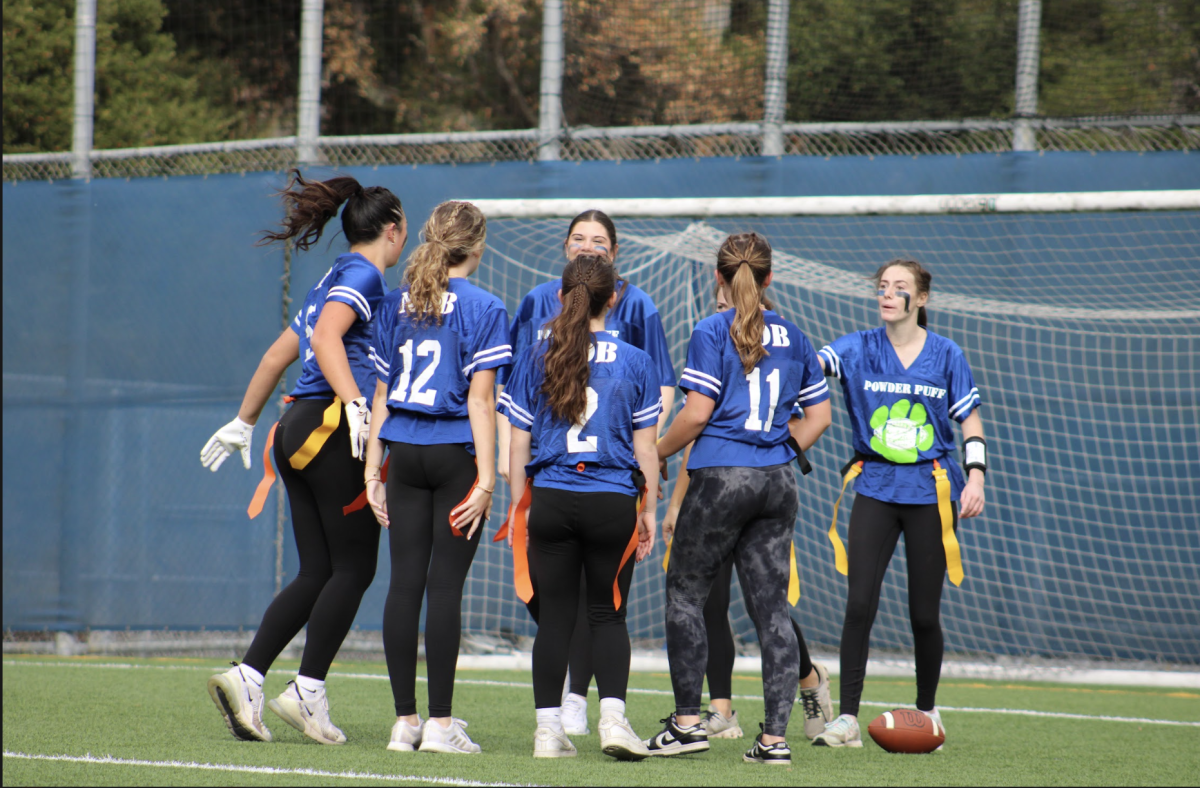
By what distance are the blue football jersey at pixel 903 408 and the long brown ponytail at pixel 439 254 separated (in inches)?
59.4

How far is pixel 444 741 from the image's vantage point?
3754mm

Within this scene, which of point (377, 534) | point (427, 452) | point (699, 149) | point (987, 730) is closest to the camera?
point (427, 452)

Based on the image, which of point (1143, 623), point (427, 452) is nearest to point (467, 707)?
point (427, 452)

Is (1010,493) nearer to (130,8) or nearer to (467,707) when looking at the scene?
(467,707)

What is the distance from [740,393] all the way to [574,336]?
2.13ft

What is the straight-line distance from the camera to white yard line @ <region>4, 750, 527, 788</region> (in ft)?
10.4

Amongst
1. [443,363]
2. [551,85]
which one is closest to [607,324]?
[443,363]

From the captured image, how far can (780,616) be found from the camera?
3881 millimetres

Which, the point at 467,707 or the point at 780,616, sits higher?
the point at 780,616

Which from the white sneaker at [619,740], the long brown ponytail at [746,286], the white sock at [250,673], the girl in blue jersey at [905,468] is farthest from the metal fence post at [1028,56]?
the white sock at [250,673]

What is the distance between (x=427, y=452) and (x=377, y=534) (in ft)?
1.94

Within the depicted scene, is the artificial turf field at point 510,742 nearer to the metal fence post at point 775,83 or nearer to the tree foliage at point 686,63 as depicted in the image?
the metal fence post at point 775,83

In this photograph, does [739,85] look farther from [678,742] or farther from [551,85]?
[678,742]

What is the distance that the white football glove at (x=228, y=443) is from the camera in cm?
436
